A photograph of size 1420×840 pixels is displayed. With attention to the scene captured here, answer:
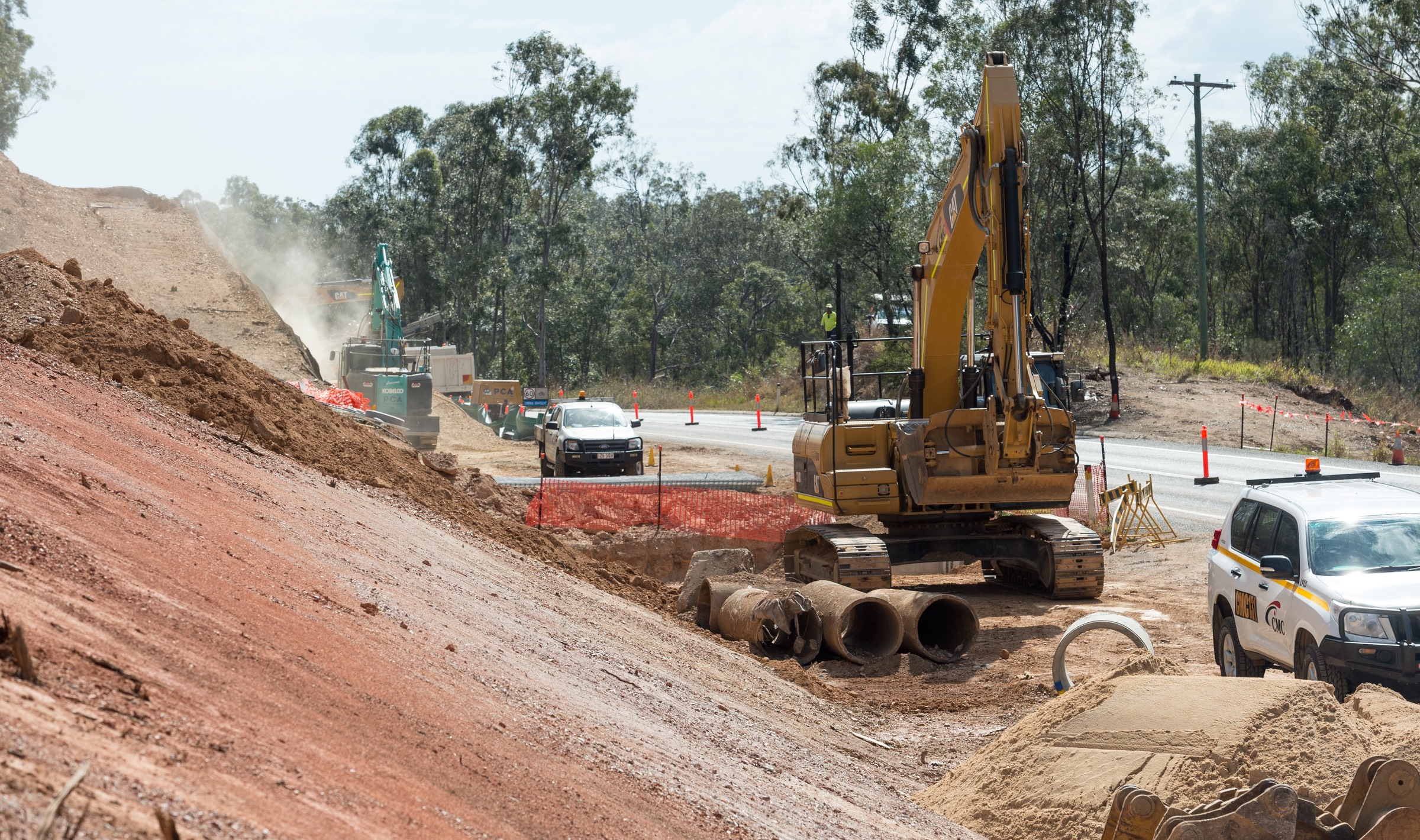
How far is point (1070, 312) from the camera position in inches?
1736

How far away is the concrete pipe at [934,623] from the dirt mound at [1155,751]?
14.2 feet

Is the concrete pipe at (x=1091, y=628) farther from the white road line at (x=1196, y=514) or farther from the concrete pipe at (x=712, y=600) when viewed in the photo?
the white road line at (x=1196, y=514)

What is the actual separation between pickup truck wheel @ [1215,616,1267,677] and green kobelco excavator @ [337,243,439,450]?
64.5 ft

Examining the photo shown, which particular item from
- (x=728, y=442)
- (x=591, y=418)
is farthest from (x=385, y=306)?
(x=591, y=418)

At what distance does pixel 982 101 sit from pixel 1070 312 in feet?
109

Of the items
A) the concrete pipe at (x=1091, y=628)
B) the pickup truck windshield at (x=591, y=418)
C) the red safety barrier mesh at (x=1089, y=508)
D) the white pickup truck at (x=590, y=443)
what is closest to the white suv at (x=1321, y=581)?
the concrete pipe at (x=1091, y=628)

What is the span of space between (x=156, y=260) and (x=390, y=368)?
27.2 feet

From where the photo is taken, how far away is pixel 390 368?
33438 mm

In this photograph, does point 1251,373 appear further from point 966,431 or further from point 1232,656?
point 1232,656

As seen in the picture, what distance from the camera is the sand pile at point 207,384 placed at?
Answer: 464 inches

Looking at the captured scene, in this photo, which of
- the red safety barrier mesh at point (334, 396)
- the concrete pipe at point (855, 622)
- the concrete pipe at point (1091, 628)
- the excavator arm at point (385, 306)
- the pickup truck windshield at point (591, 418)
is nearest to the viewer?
the concrete pipe at point (1091, 628)

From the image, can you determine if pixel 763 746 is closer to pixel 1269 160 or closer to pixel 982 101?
pixel 982 101

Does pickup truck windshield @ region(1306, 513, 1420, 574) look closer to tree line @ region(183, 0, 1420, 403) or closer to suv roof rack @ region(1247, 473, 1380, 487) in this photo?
suv roof rack @ region(1247, 473, 1380, 487)

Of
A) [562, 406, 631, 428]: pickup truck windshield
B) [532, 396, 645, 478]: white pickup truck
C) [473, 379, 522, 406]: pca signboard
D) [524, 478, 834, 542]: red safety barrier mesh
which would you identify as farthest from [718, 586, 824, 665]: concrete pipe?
[473, 379, 522, 406]: pca signboard
